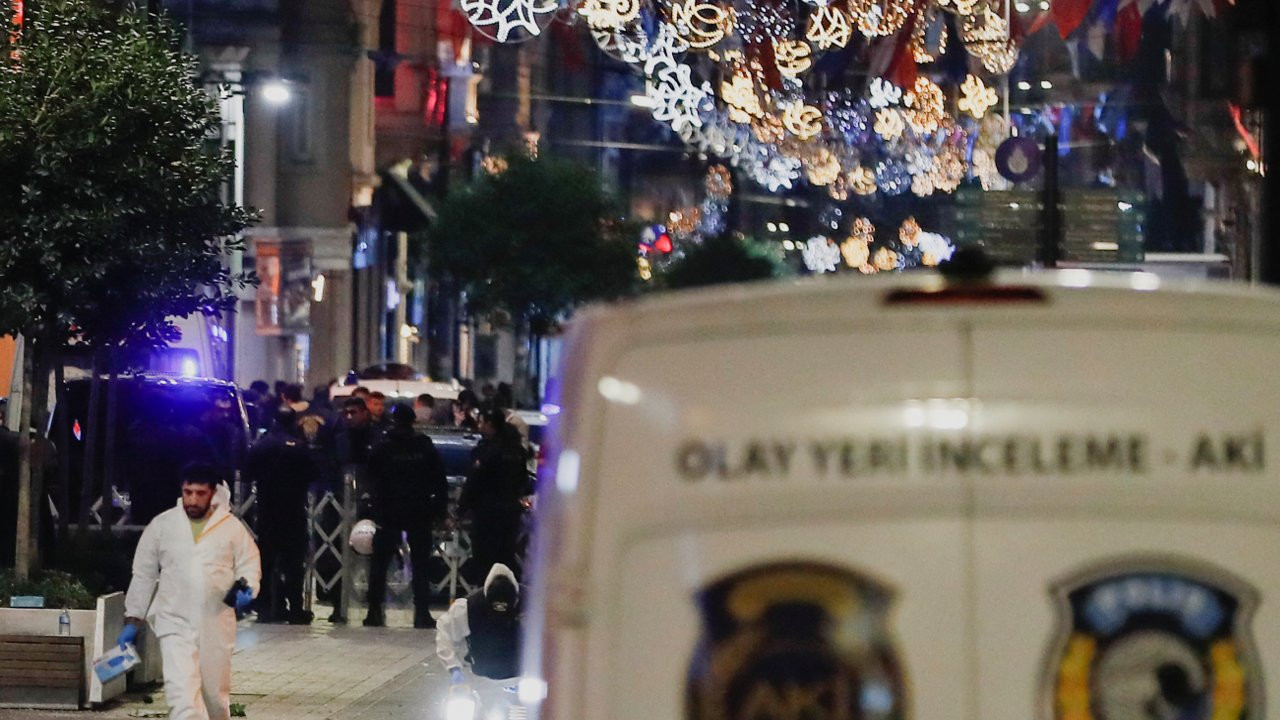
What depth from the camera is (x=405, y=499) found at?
57.6 feet

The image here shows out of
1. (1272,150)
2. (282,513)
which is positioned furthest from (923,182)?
(1272,150)

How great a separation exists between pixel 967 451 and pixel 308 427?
51.5 ft

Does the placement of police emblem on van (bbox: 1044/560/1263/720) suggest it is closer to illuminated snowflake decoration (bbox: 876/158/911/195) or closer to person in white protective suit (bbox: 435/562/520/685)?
person in white protective suit (bbox: 435/562/520/685)

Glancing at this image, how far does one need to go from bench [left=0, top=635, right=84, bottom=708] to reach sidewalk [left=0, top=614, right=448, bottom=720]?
12 centimetres

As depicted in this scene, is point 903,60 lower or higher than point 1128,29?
lower

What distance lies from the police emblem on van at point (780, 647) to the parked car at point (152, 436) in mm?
13386

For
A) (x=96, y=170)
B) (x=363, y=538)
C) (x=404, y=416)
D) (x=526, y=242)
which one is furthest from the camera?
(x=526, y=242)

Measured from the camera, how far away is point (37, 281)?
13.6 meters

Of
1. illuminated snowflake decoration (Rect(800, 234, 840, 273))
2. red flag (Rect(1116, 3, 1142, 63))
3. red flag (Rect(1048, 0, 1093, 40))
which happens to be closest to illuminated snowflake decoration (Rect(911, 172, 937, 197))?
red flag (Rect(1116, 3, 1142, 63))

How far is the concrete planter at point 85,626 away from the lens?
1276cm

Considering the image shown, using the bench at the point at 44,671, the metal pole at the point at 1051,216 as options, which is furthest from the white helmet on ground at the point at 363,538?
the metal pole at the point at 1051,216

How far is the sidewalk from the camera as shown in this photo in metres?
13.0

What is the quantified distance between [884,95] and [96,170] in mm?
11977

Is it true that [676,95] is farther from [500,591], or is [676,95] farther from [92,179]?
[500,591]
